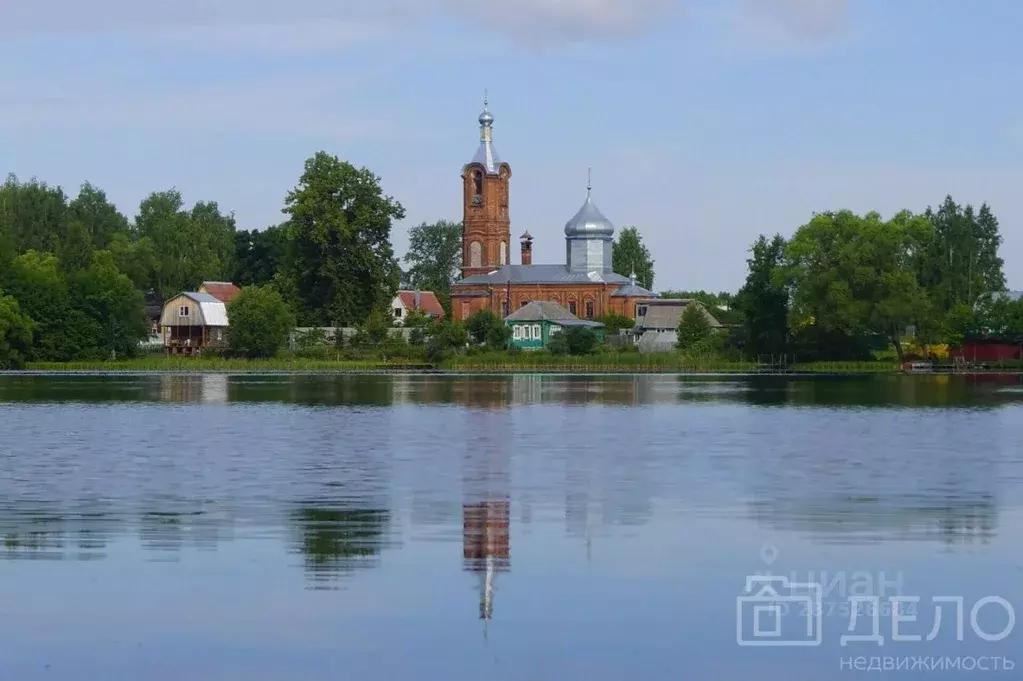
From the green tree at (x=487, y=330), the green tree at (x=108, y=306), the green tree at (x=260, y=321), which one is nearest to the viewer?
the green tree at (x=108, y=306)

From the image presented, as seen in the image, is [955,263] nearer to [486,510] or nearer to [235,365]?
[235,365]

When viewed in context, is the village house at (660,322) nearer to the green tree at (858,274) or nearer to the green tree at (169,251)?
the green tree at (858,274)

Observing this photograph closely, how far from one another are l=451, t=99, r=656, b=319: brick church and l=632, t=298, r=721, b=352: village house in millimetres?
3929

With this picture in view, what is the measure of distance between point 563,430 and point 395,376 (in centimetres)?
4809

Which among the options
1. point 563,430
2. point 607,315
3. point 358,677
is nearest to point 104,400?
point 563,430

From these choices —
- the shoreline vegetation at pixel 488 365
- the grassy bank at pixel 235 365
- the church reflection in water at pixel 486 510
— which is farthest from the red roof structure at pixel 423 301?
the church reflection in water at pixel 486 510

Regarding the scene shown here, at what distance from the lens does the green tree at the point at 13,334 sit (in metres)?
86.8

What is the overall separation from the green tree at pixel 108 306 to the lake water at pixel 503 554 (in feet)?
188

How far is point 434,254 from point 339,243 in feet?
232

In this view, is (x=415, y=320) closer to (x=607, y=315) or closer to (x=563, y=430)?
(x=607, y=315)

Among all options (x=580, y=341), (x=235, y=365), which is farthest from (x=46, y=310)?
(x=580, y=341)

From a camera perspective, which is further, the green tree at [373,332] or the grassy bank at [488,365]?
the green tree at [373,332]

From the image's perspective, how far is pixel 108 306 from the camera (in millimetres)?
95438

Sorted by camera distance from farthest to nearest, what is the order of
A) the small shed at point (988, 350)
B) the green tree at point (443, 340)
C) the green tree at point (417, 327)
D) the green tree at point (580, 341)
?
the green tree at point (580, 341) < the small shed at point (988, 350) < the green tree at point (417, 327) < the green tree at point (443, 340)
